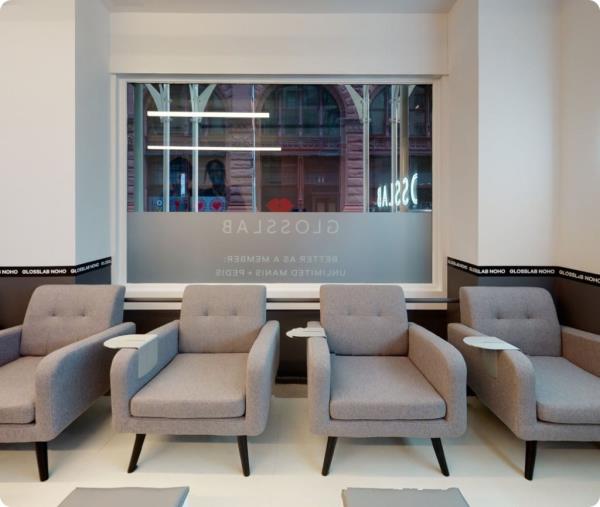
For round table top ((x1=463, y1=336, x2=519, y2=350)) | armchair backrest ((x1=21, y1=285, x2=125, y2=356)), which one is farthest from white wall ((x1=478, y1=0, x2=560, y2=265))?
armchair backrest ((x1=21, y1=285, x2=125, y2=356))

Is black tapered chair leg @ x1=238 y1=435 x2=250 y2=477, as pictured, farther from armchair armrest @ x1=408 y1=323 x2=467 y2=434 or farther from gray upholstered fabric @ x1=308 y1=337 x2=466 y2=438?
armchair armrest @ x1=408 y1=323 x2=467 y2=434

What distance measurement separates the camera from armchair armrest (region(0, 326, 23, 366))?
98.2 inches

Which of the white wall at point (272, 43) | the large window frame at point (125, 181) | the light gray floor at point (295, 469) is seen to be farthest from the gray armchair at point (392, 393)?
the white wall at point (272, 43)

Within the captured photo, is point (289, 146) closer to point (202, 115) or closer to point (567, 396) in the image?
point (202, 115)

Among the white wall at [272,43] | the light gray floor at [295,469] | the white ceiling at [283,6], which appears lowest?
the light gray floor at [295,469]

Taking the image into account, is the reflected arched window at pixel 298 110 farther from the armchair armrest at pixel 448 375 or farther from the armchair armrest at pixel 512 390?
the armchair armrest at pixel 512 390

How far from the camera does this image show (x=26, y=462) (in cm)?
219

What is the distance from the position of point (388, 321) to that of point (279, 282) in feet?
3.47

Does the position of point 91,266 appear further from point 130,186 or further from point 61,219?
point 130,186

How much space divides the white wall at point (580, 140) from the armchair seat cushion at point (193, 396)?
2418 millimetres

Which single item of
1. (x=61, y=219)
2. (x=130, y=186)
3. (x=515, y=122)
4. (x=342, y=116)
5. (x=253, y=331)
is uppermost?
(x=342, y=116)

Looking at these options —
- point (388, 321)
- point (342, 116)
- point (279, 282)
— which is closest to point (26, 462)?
point (279, 282)

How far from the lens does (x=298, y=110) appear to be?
11.1 ft

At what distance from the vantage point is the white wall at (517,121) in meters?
2.84
